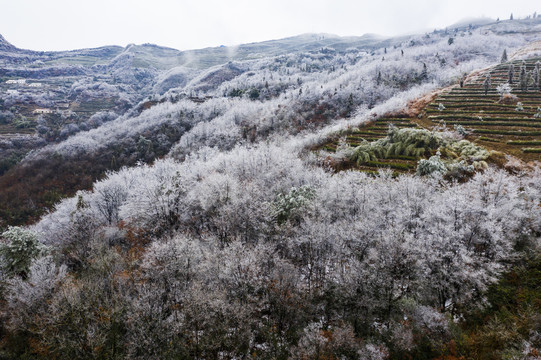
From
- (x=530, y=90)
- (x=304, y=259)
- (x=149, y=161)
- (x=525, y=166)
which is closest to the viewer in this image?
(x=304, y=259)

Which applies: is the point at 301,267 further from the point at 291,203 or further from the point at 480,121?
the point at 480,121

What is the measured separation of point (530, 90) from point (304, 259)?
108m

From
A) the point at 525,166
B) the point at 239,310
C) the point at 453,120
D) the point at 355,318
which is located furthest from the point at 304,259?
the point at 453,120

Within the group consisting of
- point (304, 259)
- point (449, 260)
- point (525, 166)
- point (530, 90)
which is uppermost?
point (530, 90)

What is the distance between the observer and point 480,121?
75.9 metres

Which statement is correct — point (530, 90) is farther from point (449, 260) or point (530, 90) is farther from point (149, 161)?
point (149, 161)

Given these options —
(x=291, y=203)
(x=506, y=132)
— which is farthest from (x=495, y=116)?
(x=291, y=203)

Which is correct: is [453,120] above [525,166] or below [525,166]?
above

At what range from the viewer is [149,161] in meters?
130

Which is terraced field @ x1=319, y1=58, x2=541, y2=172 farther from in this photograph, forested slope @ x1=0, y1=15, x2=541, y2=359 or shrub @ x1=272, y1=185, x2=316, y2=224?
shrub @ x1=272, y1=185, x2=316, y2=224

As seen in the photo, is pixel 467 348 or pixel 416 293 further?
pixel 416 293

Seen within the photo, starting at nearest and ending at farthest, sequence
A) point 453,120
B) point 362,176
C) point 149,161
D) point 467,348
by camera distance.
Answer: point 467,348
point 362,176
point 453,120
point 149,161

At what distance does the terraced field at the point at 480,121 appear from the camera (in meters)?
63.4

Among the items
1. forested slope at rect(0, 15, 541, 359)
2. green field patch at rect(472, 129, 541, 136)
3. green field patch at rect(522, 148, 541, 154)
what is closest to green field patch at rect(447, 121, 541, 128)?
green field patch at rect(472, 129, 541, 136)
